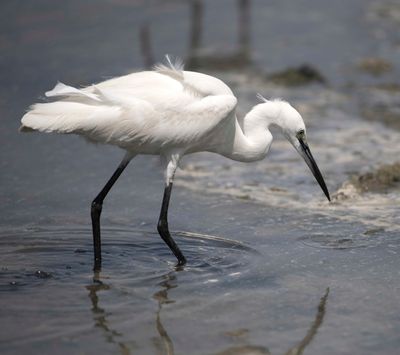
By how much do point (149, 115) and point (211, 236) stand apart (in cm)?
122

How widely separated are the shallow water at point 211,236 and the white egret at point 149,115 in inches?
19.6

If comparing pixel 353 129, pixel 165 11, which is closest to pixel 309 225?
pixel 353 129

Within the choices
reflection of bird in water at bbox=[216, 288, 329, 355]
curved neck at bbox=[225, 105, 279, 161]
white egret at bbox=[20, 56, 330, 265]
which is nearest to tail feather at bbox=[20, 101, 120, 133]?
white egret at bbox=[20, 56, 330, 265]

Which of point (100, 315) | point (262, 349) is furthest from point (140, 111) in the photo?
point (262, 349)

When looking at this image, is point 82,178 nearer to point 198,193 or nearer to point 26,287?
point 198,193

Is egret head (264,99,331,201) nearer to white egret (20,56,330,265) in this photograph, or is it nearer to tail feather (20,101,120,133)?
white egret (20,56,330,265)

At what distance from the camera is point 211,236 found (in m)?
7.19

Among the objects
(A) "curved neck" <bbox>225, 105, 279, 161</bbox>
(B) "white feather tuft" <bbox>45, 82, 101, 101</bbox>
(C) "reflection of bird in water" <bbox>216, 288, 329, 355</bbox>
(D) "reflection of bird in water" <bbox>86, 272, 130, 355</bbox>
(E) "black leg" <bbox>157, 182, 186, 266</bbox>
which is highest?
(B) "white feather tuft" <bbox>45, 82, 101, 101</bbox>

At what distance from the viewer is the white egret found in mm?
6363

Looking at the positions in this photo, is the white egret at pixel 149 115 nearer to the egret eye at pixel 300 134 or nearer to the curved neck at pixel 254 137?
the curved neck at pixel 254 137

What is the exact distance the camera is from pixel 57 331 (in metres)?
5.23

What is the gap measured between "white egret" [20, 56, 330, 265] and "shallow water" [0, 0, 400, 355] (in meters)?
0.50

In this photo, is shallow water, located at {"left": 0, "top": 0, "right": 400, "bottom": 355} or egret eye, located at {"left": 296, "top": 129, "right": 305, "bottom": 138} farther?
egret eye, located at {"left": 296, "top": 129, "right": 305, "bottom": 138}

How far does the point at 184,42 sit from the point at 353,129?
188 inches
